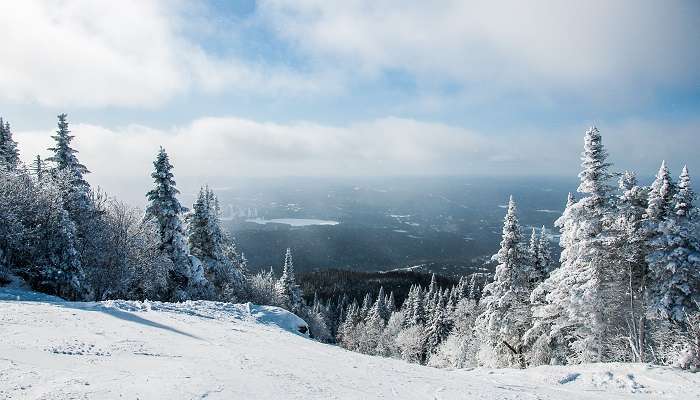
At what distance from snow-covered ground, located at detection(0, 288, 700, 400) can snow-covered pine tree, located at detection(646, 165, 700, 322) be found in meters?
7.73

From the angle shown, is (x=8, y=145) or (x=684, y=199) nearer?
(x=684, y=199)

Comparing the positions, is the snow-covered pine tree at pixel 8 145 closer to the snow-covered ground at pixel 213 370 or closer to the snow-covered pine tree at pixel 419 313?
the snow-covered ground at pixel 213 370

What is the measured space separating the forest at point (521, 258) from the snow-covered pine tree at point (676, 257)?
6cm

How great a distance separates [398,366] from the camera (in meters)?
12.9

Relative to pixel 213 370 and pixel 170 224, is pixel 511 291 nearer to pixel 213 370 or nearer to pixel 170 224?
pixel 213 370

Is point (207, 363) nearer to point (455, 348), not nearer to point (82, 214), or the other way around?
point (82, 214)

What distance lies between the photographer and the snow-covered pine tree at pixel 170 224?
29.0 metres

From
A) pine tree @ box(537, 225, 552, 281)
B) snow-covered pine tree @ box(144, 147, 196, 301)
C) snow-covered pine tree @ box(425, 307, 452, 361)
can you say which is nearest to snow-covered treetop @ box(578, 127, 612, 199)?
pine tree @ box(537, 225, 552, 281)

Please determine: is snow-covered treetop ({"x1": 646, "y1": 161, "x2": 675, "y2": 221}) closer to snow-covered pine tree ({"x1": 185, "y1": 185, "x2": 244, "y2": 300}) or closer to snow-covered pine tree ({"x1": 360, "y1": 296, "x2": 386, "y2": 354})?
snow-covered pine tree ({"x1": 185, "y1": 185, "x2": 244, "y2": 300})

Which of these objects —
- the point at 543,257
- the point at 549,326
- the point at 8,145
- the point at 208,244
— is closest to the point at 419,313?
the point at 543,257

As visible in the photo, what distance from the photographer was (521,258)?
26328mm

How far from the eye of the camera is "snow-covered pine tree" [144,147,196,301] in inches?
1141

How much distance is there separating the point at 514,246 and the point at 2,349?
2543 cm

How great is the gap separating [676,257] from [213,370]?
19926 mm
